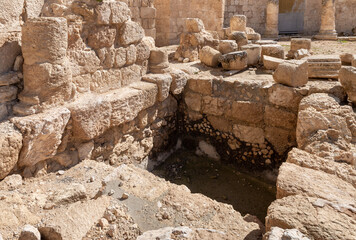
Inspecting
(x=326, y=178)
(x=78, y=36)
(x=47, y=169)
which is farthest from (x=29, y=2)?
(x=326, y=178)

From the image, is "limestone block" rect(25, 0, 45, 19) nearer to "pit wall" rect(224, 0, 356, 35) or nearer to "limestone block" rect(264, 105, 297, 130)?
"limestone block" rect(264, 105, 297, 130)

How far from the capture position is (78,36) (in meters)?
4.03

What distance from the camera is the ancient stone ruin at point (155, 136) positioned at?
8.46 feet

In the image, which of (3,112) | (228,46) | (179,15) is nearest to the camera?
(3,112)

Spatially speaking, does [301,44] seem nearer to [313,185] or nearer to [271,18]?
[313,185]

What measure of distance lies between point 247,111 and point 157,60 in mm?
1830

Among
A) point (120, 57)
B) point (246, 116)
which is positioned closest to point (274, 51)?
point (246, 116)

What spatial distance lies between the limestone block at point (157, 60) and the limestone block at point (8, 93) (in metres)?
2.54

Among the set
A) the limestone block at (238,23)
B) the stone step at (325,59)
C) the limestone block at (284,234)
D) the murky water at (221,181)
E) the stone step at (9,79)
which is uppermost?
the limestone block at (238,23)

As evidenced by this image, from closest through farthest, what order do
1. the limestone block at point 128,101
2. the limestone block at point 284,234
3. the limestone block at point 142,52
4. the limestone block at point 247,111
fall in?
the limestone block at point 284,234, the limestone block at point 128,101, the limestone block at point 142,52, the limestone block at point 247,111

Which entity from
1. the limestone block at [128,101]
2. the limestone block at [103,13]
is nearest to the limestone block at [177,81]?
the limestone block at [128,101]

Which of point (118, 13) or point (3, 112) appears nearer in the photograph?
point (3, 112)

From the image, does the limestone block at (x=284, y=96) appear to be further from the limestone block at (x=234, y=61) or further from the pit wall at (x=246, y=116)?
Answer: the limestone block at (x=234, y=61)

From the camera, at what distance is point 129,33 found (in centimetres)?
477
